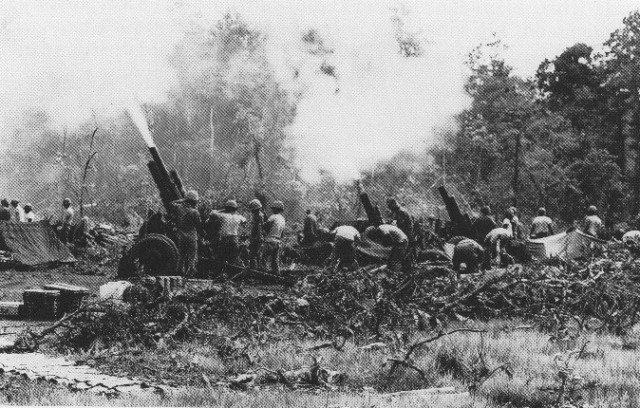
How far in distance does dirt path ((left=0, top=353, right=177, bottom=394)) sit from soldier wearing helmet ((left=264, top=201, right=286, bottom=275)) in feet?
22.6

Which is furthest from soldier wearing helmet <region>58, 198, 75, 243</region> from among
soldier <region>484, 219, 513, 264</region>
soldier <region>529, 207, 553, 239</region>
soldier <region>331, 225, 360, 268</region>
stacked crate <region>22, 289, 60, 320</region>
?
soldier <region>529, 207, 553, 239</region>

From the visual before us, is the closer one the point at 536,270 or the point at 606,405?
the point at 606,405

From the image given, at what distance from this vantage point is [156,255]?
12.1 metres

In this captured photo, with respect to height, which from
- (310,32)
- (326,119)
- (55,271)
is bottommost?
(55,271)

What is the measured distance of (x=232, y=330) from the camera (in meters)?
7.43

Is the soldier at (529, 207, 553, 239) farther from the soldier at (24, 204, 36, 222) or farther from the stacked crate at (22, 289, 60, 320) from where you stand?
the stacked crate at (22, 289, 60, 320)

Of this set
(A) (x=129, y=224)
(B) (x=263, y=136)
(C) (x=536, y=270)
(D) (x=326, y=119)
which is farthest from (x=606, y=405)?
(B) (x=263, y=136)

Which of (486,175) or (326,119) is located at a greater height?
(326,119)

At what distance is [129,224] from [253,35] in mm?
15046

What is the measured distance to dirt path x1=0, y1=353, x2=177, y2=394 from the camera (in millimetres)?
5340

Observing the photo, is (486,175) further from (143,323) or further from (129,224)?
(143,323)

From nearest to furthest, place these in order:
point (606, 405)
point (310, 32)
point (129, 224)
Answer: point (606, 405) → point (129, 224) → point (310, 32)

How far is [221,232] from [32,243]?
14.4ft

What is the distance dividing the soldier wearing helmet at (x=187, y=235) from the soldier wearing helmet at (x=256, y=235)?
5.95ft
